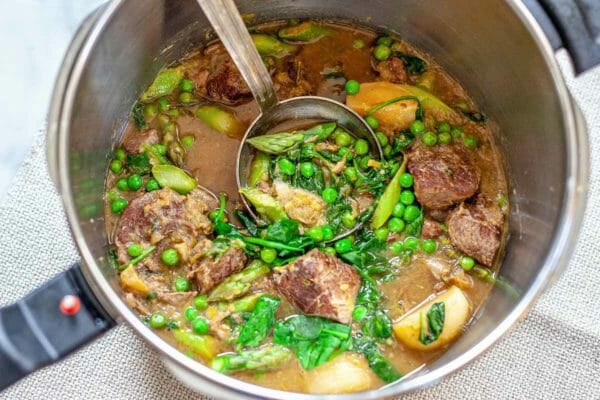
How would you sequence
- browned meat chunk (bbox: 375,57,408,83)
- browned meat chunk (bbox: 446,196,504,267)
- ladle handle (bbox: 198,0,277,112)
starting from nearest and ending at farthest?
ladle handle (bbox: 198,0,277,112) → browned meat chunk (bbox: 446,196,504,267) → browned meat chunk (bbox: 375,57,408,83)

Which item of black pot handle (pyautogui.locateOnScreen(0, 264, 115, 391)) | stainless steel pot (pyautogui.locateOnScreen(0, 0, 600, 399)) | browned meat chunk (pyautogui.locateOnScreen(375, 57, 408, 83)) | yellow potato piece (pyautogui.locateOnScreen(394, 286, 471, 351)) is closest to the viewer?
black pot handle (pyautogui.locateOnScreen(0, 264, 115, 391))

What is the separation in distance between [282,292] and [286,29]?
1229 mm

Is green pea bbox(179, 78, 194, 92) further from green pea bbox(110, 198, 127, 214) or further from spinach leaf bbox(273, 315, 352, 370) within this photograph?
spinach leaf bbox(273, 315, 352, 370)

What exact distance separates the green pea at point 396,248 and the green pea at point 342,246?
19 centimetres

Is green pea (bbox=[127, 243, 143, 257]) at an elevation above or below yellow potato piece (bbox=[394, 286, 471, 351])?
above

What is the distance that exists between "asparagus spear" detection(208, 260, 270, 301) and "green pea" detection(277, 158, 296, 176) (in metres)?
0.43

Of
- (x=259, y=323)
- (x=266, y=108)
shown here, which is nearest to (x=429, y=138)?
(x=266, y=108)

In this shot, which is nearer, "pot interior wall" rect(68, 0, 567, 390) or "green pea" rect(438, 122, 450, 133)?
"pot interior wall" rect(68, 0, 567, 390)

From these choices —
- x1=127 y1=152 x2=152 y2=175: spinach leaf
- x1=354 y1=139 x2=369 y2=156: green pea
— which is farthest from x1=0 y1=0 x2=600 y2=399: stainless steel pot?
x1=354 y1=139 x2=369 y2=156: green pea

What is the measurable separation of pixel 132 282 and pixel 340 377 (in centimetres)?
91

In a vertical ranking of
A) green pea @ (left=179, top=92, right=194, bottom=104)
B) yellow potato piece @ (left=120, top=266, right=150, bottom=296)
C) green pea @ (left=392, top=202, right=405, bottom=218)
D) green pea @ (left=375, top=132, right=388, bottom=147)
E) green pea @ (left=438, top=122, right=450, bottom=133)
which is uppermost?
green pea @ (left=179, top=92, right=194, bottom=104)

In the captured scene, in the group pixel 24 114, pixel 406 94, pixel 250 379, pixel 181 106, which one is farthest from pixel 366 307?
pixel 24 114

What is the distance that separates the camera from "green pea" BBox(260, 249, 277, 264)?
2926 mm

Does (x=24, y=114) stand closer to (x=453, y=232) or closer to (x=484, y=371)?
(x=453, y=232)
